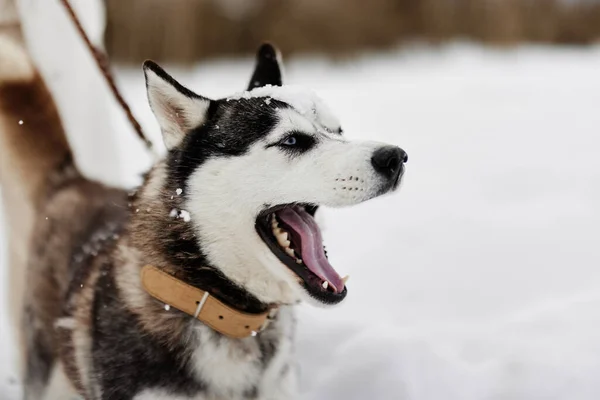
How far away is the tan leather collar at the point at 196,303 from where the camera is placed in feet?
6.52

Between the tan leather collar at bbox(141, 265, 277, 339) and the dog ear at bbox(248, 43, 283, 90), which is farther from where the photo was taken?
the dog ear at bbox(248, 43, 283, 90)

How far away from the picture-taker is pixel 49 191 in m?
2.77

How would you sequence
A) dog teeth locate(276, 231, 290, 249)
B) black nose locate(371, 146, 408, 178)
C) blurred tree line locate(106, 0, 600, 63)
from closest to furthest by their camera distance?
black nose locate(371, 146, 408, 178), dog teeth locate(276, 231, 290, 249), blurred tree line locate(106, 0, 600, 63)

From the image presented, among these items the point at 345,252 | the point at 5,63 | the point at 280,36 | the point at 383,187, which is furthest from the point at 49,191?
the point at 280,36

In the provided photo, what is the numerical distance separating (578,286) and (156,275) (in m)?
2.29

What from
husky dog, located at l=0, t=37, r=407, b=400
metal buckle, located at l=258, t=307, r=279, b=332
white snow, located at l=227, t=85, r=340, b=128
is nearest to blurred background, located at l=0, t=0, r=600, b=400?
husky dog, located at l=0, t=37, r=407, b=400

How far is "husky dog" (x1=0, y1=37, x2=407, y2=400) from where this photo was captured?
1.94 m

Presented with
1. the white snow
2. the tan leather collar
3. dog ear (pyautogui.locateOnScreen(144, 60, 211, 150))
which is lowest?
the tan leather collar

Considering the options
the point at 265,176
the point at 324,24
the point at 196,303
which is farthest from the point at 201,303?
the point at 324,24

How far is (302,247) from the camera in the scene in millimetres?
2029

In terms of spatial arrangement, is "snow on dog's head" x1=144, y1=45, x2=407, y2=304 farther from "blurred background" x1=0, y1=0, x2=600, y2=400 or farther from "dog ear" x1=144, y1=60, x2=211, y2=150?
"blurred background" x1=0, y1=0, x2=600, y2=400

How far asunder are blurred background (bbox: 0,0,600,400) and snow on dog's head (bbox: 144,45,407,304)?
1.16 ft

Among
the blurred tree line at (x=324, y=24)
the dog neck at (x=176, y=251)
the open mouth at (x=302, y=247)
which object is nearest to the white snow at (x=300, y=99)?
the open mouth at (x=302, y=247)

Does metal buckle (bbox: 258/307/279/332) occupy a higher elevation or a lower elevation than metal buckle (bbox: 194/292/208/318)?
lower
